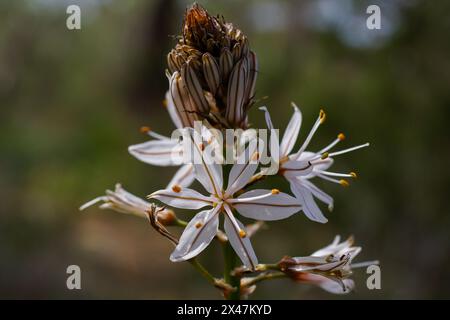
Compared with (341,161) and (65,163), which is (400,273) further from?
(65,163)

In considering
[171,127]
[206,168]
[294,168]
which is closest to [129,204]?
[206,168]

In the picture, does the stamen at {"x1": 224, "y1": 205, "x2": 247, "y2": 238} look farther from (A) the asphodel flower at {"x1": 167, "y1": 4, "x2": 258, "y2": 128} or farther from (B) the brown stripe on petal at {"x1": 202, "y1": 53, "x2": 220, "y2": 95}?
(B) the brown stripe on petal at {"x1": 202, "y1": 53, "x2": 220, "y2": 95}

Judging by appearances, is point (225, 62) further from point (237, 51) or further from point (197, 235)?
point (197, 235)

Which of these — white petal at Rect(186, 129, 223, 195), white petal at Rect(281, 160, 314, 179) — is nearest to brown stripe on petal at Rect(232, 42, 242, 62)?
white petal at Rect(186, 129, 223, 195)

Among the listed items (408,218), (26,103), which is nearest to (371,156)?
(408,218)

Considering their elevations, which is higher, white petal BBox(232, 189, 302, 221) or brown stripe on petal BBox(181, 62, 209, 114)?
brown stripe on petal BBox(181, 62, 209, 114)
